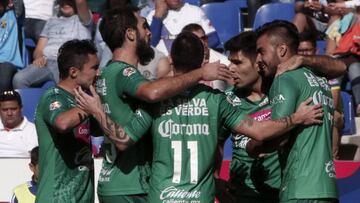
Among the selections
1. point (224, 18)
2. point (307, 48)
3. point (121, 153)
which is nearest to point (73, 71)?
point (121, 153)

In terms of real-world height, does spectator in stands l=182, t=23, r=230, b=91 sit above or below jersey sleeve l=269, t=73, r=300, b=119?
below

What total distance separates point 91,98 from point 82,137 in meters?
0.72

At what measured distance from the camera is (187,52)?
6469mm

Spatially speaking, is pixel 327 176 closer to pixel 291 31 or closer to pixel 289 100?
pixel 289 100

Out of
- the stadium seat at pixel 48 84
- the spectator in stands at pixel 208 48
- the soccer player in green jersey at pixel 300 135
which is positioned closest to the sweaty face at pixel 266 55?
the soccer player in green jersey at pixel 300 135

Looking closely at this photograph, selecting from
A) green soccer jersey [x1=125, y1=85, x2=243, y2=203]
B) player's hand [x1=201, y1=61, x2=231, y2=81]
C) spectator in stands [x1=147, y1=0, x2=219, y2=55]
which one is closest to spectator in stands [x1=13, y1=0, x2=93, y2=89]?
spectator in stands [x1=147, y1=0, x2=219, y2=55]

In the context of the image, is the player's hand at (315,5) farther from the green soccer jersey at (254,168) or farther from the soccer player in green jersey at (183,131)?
the soccer player in green jersey at (183,131)

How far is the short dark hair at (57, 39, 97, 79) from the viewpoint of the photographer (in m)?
7.14

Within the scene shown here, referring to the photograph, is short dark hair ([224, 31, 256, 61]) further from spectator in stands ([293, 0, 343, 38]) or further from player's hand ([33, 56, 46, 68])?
player's hand ([33, 56, 46, 68])

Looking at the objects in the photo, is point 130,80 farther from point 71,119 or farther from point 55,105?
point 55,105

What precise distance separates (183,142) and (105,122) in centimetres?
52

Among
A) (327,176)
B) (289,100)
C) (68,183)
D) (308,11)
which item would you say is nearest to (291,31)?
(289,100)

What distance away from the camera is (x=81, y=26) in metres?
12.5

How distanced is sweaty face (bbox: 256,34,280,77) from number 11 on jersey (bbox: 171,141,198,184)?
31.3 inches
